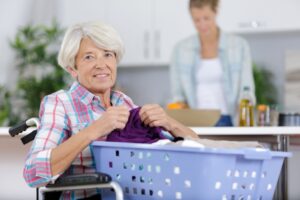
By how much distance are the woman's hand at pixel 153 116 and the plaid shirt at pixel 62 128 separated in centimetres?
15

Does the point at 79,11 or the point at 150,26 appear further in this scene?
the point at 79,11

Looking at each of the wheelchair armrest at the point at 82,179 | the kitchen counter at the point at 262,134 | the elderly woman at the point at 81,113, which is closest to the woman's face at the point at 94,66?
the elderly woman at the point at 81,113

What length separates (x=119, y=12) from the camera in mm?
5293

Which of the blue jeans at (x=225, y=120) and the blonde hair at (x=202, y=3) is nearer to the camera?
the blue jeans at (x=225, y=120)

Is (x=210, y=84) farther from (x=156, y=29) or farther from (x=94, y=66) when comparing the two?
(x=94, y=66)

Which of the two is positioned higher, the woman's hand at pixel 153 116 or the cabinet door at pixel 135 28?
the cabinet door at pixel 135 28

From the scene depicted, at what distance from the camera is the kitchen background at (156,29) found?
490 cm

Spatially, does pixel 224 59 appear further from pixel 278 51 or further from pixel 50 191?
pixel 50 191

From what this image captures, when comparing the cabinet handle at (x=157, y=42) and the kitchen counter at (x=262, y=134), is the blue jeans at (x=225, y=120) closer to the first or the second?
the kitchen counter at (x=262, y=134)

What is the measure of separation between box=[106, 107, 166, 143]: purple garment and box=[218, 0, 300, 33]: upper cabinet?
3247 millimetres

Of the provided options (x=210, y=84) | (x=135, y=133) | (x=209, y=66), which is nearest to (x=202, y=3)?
(x=209, y=66)

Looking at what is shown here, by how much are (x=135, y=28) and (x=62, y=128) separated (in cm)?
354

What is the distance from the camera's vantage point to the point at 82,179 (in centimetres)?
154

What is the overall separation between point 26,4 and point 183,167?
13.8 ft
